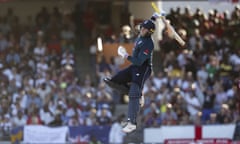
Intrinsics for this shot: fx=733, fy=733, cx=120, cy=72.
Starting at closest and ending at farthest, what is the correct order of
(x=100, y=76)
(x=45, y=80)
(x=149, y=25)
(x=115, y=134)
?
(x=149, y=25) → (x=115, y=134) → (x=45, y=80) → (x=100, y=76)

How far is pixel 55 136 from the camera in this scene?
19375 millimetres

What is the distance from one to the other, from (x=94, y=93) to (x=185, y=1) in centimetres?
741

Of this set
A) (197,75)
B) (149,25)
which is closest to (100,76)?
(197,75)

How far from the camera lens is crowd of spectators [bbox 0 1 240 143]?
1992cm

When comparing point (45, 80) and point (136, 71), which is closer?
point (136, 71)

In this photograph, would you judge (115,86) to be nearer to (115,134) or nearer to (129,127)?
(129,127)

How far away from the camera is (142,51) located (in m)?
12.8

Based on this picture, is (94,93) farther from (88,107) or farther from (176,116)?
(176,116)

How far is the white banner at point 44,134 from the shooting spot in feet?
63.0

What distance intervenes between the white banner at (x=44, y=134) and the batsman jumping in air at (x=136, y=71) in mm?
6352

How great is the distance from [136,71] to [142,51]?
50 cm

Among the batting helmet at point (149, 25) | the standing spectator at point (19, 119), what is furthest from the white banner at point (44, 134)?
the batting helmet at point (149, 25)

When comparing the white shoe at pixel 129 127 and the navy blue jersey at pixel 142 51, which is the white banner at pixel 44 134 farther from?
the navy blue jersey at pixel 142 51

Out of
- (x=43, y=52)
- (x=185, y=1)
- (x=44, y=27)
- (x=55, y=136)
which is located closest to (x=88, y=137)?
(x=55, y=136)
